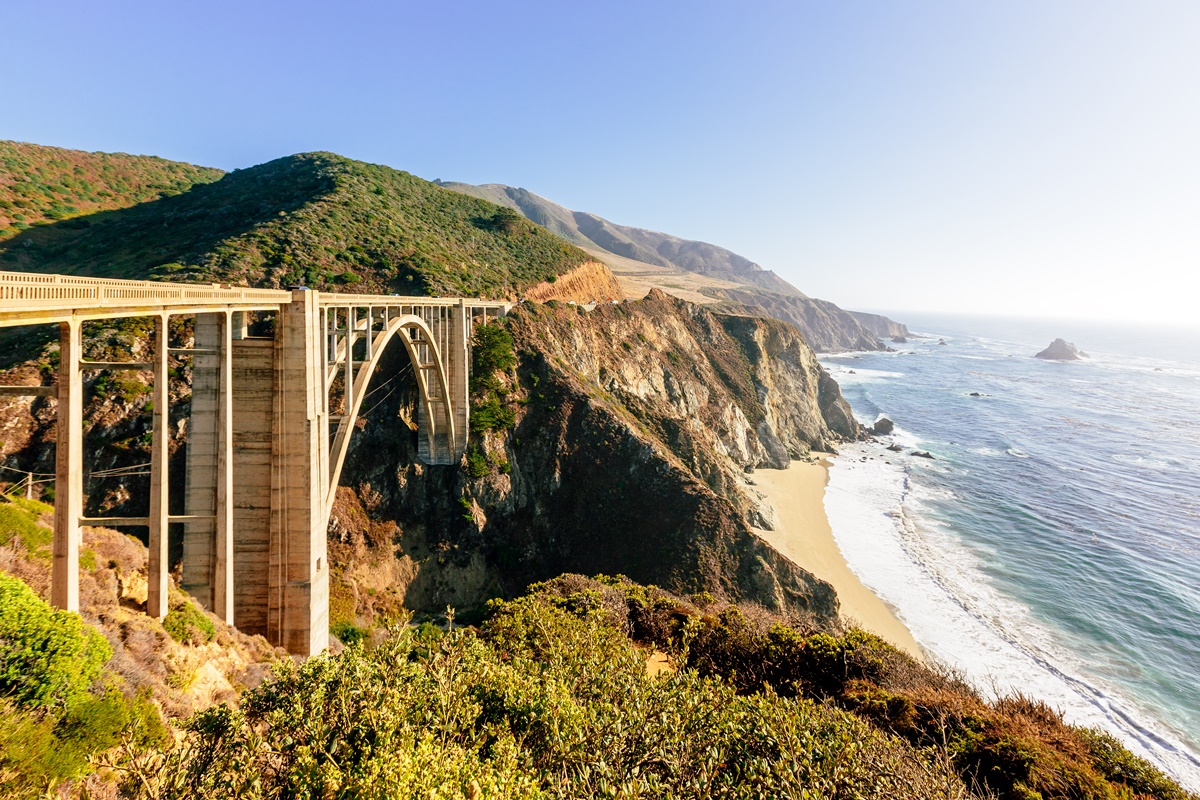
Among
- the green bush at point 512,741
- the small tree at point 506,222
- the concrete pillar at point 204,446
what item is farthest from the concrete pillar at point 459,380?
the small tree at point 506,222

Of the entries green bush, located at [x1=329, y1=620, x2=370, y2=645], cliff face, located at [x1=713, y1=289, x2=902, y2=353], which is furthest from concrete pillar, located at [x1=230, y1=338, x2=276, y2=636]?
cliff face, located at [x1=713, y1=289, x2=902, y2=353]

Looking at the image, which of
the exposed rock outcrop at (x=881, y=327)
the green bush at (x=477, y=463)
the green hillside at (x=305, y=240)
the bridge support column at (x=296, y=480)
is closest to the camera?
the bridge support column at (x=296, y=480)

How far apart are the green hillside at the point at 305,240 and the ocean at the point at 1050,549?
3854 cm

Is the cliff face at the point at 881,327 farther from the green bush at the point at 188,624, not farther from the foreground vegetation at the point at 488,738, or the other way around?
the green bush at the point at 188,624

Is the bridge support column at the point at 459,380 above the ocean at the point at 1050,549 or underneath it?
above

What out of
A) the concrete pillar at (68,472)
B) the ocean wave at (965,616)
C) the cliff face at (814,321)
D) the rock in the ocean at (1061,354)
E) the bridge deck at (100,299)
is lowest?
the ocean wave at (965,616)

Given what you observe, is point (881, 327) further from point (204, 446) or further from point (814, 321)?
point (204, 446)

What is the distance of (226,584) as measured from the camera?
11.7 metres

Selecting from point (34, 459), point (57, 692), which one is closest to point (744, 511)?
point (57, 692)

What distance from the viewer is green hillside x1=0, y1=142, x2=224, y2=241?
40969mm

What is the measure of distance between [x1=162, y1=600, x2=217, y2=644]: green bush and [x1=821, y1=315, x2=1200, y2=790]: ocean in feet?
68.4

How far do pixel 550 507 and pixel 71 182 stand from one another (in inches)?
2357

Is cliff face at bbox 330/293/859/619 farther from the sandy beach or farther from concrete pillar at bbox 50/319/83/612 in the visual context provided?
concrete pillar at bbox 50/319/83/612

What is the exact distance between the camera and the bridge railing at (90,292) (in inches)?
250
